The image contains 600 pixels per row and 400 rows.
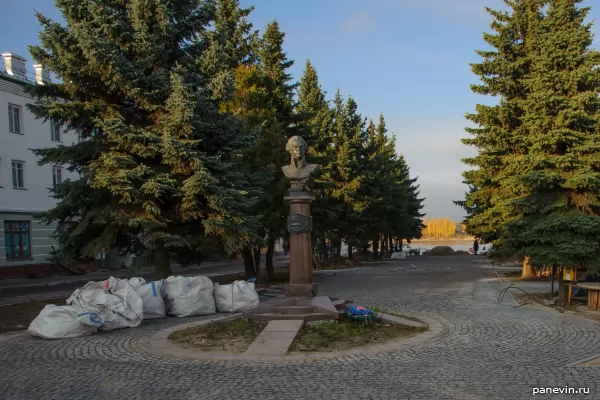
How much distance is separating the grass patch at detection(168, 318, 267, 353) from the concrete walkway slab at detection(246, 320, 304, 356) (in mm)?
189

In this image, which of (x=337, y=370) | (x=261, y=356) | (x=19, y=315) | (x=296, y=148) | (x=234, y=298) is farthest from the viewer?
(x=19, y=315)

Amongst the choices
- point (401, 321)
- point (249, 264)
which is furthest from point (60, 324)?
point (249, 264)

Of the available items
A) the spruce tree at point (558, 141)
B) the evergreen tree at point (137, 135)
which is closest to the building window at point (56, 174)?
the evergreen tree at point (137, 135)

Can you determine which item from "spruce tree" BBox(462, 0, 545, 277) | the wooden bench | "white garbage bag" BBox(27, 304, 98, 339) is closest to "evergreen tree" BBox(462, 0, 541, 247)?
"spruce tree" BBox(462, 0, 545, 277)

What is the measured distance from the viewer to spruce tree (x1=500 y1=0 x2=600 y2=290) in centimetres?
1394

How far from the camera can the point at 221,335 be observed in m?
8.96

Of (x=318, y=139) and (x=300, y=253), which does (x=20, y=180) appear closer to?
(x=318, y=139)

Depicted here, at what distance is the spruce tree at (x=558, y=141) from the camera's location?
1394 cm

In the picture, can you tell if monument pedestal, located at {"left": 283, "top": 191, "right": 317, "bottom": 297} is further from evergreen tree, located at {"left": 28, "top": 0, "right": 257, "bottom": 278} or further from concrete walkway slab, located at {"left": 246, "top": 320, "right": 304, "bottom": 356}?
evergreen tree, located at {"left": 28, "top": 0, "right": 257, "bottom": 278}

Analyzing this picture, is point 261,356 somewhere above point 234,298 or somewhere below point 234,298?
below

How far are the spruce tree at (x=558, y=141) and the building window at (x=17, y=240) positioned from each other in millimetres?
24420

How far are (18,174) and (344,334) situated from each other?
25.1 metres

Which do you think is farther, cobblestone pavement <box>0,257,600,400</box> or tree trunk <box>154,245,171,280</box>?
tree trunk <box>154,245,171,280</box>

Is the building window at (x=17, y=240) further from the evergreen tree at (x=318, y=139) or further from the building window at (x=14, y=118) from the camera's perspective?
the evergreen tree at (x=318, y=139)
